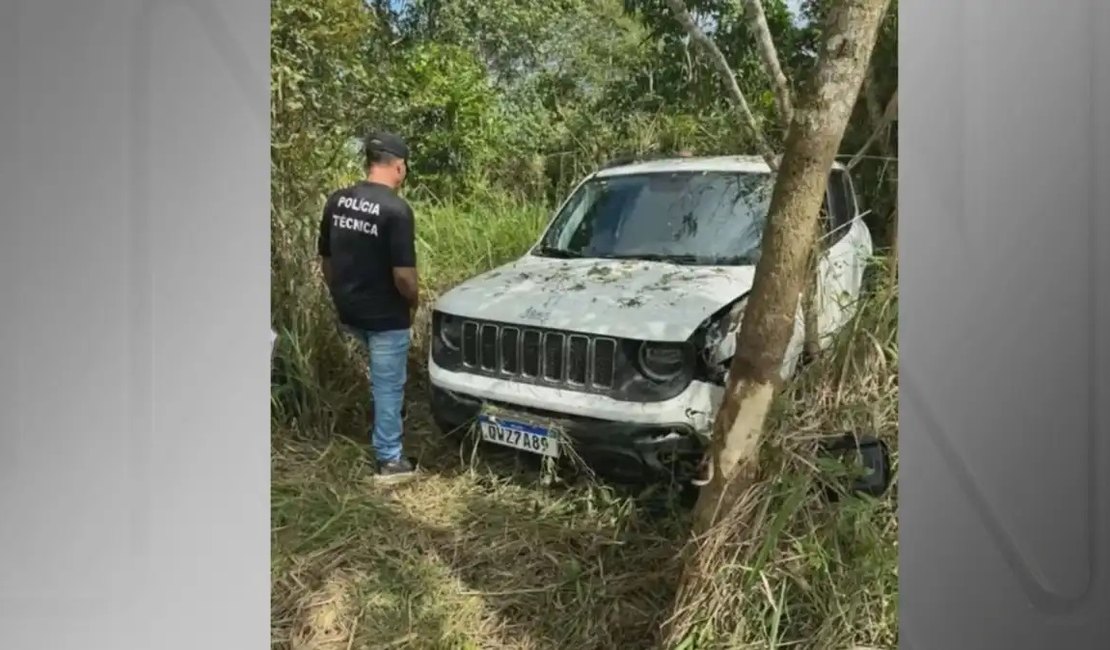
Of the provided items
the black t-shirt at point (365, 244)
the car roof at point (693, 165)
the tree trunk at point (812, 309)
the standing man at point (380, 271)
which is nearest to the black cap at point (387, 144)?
the standing man at point (380, 271)

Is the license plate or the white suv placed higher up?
the white suv

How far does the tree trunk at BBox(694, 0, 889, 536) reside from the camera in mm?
1893

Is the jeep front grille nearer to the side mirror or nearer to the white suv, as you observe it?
the white suv

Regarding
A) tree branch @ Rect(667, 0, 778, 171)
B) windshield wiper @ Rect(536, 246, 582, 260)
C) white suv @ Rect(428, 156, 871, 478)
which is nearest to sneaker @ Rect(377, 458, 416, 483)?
white suv @ Rect(428, 156, 871, 478)

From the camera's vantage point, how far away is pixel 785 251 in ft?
6.54

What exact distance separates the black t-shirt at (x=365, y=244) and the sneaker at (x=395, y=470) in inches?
16.1

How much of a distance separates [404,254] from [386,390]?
1.30 ft

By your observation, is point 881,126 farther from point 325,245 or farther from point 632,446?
point 325,245

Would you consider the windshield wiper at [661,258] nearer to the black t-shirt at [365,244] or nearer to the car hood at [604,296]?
the car hood at [604,296]

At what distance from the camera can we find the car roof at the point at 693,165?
2.77 metres

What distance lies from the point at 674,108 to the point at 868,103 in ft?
2.79

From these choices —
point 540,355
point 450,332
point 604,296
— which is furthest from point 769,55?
point 450,332
